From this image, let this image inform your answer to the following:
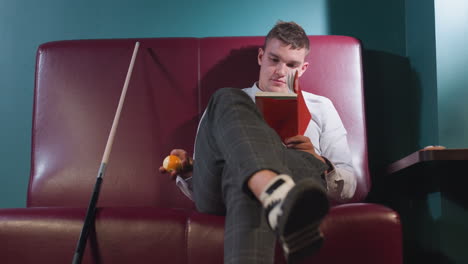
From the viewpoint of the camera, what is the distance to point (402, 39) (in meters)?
1.87

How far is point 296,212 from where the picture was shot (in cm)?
75

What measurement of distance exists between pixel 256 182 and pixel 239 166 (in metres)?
0.06

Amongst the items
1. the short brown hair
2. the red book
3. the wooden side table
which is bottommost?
the wooden side table

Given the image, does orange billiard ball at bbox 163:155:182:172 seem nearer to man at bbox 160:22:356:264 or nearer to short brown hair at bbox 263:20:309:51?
man at bbox 160:22:356:264

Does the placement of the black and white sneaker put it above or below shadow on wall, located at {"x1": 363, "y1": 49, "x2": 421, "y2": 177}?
below

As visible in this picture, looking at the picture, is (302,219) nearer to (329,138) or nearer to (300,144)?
(300,144)

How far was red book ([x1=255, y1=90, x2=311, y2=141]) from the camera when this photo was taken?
1.12m

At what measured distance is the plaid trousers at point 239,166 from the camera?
0.87 m

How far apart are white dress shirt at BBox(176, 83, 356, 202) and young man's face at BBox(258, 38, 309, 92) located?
0.10 meters

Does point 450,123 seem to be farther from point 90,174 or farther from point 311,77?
point 90,174

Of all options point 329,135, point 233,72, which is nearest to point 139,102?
point 233,72

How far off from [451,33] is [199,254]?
108 centimetres

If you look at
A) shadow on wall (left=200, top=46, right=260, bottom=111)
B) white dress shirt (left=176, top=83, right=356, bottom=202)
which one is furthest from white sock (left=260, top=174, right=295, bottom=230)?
shadow on wall (left=200, top=46, right=260, bottom=111)

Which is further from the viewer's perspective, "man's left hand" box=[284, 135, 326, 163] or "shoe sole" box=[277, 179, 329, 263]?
"man's left hand" box=[284, 135, 326, 163]
